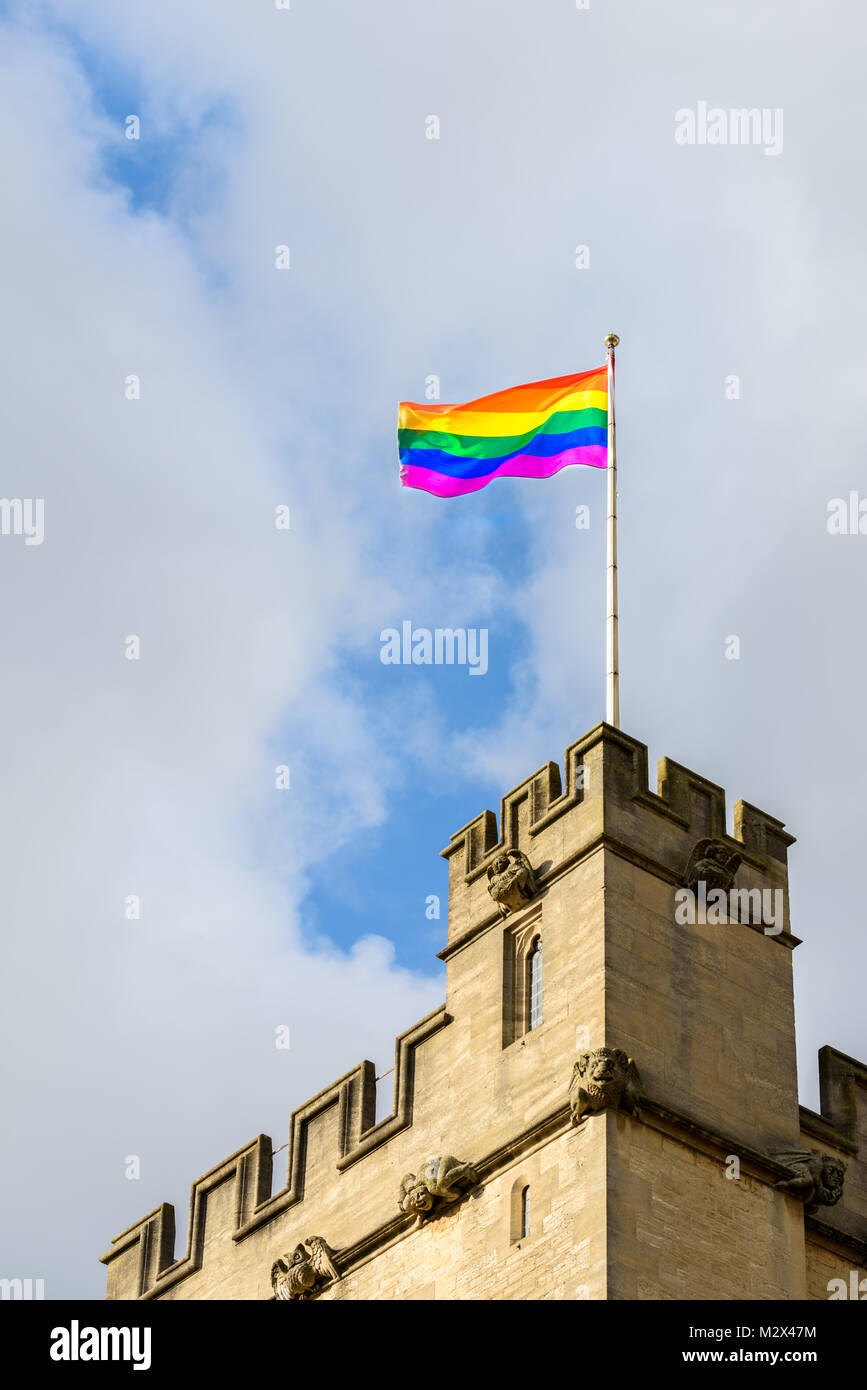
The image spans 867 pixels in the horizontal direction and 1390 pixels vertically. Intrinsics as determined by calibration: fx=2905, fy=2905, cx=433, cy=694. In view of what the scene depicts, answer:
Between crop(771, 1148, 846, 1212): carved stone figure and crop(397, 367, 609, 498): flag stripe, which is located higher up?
crop(397, 367, 609, 498): flag stripe

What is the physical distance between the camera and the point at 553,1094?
4372 centimetres

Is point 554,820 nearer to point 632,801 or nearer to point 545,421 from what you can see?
point 632,801

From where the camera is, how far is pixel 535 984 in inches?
1809

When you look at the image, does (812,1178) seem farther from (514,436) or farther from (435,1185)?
(514,436)

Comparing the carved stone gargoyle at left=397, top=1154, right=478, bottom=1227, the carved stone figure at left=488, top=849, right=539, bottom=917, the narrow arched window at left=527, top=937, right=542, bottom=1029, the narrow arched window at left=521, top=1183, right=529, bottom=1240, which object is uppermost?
the carved stone figure at left=488, top=849, right=539, bottom=917

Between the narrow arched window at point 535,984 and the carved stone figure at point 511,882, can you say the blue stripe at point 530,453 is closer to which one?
the carved stone figure at point 511,882

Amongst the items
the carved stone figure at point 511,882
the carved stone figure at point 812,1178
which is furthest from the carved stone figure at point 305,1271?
the carved stone figure at point 812,1178

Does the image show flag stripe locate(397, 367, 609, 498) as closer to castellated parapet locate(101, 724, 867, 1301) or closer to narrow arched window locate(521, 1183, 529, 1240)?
castellated parapet locate(101, 724, 867, 1301)

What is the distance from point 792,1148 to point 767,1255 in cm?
211

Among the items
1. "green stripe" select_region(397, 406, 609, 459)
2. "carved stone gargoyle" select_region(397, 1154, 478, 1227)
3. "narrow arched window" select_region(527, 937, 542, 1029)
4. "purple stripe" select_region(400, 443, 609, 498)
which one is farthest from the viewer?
"green stripe" select_region(397, 406, 609, 459)

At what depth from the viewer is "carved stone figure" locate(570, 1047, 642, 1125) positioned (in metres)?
42.4

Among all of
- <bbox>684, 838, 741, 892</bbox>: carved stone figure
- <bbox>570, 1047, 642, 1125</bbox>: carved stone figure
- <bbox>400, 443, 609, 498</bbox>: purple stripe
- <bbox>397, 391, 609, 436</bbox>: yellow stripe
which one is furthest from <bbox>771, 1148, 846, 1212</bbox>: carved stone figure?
<bbox>397, 391, 609, 436</bbox>: yellow stripe

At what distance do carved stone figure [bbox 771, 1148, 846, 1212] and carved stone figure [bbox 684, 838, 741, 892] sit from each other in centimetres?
443

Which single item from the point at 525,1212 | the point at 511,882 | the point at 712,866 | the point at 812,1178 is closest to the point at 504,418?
the point at 511,882
